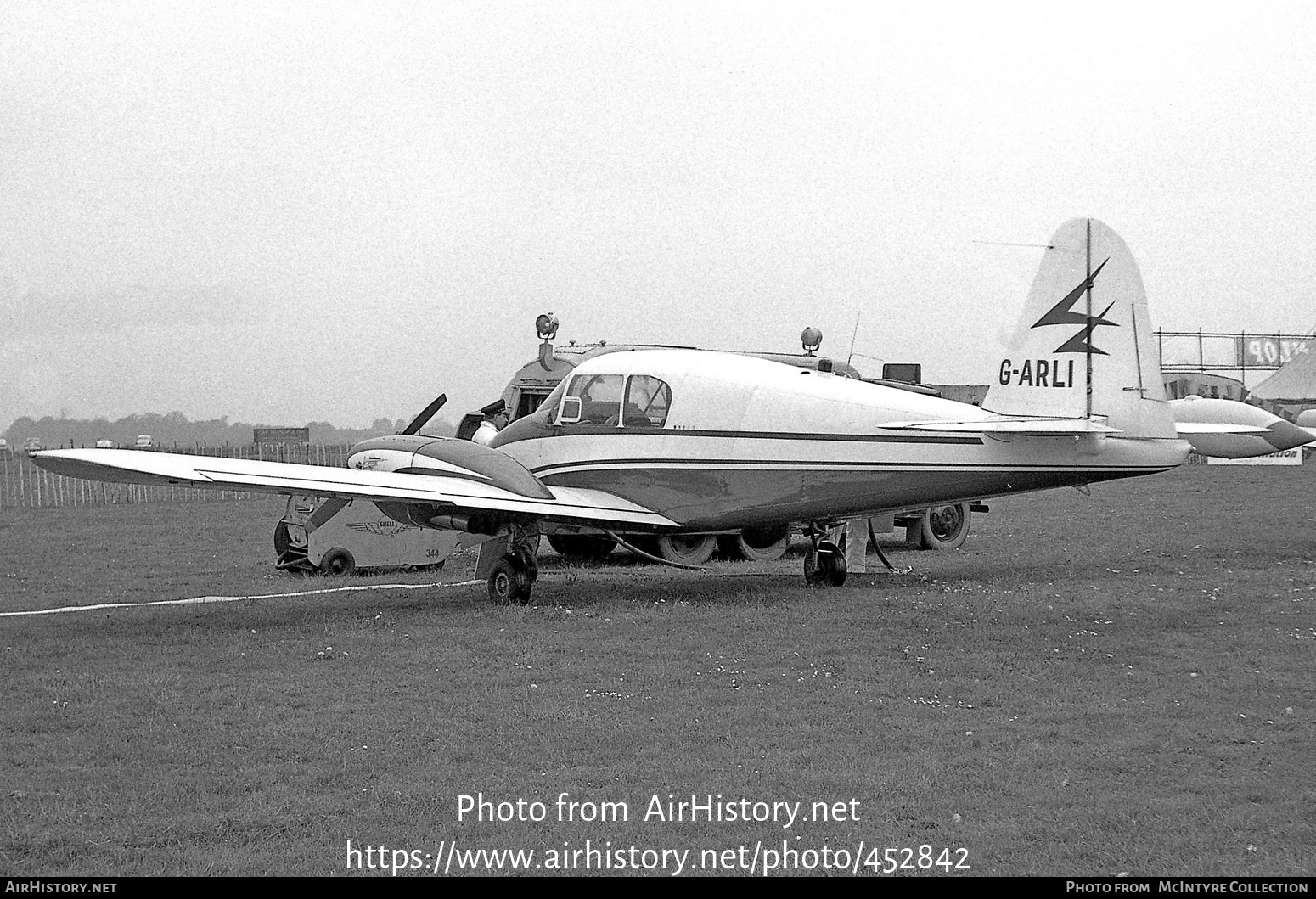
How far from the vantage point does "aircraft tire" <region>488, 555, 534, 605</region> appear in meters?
12.8

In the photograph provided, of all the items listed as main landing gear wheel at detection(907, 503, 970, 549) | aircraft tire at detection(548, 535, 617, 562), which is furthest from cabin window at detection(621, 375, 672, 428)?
main landing gear wheel at detection(907, 503, 970, 549)

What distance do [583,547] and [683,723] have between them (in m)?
11.1

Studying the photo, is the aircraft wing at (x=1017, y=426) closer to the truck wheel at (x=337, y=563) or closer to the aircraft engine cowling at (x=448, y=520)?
the aircraft engine cowling at (x=448, y=520)

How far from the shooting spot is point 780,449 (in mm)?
12766

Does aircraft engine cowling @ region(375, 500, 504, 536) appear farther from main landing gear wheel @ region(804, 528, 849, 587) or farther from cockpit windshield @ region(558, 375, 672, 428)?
main landing gear wheel @ region(804, 528, 849, 587)

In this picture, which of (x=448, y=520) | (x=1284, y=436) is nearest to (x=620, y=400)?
(x=448, y=520)

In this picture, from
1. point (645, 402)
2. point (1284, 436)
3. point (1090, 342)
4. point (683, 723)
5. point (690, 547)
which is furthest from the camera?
point (1284, 436)

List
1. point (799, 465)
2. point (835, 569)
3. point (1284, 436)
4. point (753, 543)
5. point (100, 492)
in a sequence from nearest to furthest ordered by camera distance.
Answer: point (799, 465)
point (835, 569)
point (1284, 436)
point (753, 543)
point (100, 492)

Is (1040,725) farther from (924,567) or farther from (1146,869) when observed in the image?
(924,567)

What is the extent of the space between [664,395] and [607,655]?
4286mm

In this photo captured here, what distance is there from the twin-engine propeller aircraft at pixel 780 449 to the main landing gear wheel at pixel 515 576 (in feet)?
0.06

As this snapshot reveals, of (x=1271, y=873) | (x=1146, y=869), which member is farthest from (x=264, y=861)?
(x=1271, y=873)

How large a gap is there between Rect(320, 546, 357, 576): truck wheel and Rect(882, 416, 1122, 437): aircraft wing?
299 inches

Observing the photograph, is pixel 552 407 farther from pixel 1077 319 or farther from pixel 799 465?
pixel 1077 319
